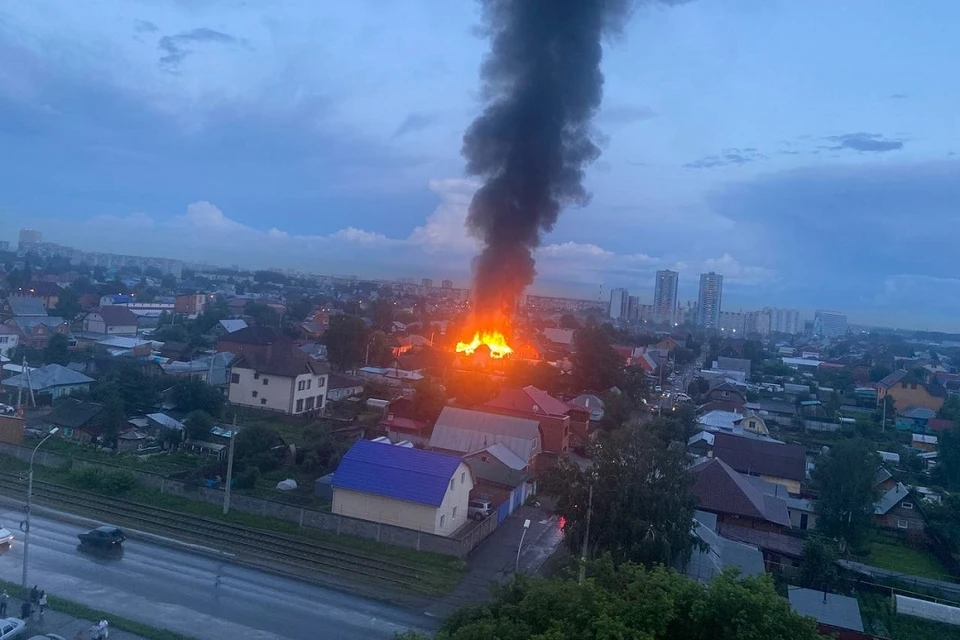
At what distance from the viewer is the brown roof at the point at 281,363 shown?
22.3 metres

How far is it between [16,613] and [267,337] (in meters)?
22.6

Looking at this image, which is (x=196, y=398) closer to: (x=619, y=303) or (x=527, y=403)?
(x=527, y=403)

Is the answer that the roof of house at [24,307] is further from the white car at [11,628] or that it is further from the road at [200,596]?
the white car at [11,628]

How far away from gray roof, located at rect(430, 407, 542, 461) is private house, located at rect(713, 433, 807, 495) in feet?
18.6

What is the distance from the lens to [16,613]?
8188 mm

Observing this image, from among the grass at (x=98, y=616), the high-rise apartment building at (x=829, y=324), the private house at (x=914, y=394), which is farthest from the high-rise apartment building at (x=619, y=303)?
the grass at (x=98, y=616)

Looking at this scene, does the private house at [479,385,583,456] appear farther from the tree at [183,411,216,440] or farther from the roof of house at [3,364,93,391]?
the roof of house at [3,364,93,391]

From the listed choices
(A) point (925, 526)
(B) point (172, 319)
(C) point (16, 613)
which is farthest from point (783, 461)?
(B) point (172, 319)

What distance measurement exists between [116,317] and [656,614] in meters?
40.7

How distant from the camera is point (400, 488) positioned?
40.5 ft

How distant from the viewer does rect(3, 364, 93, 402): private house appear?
69.0 feet

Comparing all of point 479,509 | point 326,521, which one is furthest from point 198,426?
point 479,509

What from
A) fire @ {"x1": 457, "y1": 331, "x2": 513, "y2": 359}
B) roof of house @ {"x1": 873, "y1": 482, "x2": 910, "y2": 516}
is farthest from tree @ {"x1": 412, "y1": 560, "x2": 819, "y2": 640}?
fire @ {"x1": 457, "y1": 331, "x2": 513, "y2": 359}

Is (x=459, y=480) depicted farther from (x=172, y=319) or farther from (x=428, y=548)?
(x=172, y=319)
